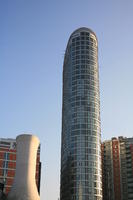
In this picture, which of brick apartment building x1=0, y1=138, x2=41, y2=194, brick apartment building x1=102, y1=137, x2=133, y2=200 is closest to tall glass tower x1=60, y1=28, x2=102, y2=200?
brick apartment building x1=0, y1=138, x2=41, y2=194

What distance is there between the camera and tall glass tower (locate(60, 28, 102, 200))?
107438 millimetres

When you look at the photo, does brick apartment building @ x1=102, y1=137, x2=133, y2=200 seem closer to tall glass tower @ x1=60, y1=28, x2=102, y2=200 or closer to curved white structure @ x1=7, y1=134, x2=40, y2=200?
tall glass tower @ x1=60, y1=28, x2=102, y2=200

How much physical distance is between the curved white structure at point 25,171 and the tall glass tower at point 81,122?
116ft

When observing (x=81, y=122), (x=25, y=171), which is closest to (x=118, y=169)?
(x=81, y=122)

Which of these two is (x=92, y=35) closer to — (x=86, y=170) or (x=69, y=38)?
(x=69, y=38)

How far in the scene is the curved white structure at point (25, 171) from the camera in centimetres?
7194

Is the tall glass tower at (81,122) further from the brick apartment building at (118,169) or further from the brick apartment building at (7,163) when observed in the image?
the brick apartment building at (118,169)

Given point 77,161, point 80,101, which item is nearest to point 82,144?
point 77,161

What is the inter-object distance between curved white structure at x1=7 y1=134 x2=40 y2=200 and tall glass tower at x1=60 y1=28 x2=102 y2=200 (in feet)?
116

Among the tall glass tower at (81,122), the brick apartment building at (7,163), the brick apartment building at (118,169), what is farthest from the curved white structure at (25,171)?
the brick apartment building at (118,169)

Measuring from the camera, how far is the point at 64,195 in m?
114

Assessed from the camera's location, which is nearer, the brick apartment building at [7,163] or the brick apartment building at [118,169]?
the brick apartment building at [7,163]

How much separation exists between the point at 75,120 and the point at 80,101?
7884 millimetres

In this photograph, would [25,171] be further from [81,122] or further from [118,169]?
[118,169]
